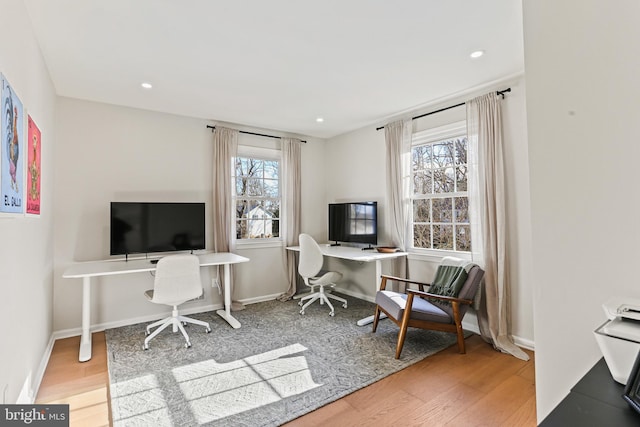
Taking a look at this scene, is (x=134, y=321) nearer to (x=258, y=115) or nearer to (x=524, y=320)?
(x=258, y=115)

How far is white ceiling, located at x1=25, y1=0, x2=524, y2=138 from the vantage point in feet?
6.41

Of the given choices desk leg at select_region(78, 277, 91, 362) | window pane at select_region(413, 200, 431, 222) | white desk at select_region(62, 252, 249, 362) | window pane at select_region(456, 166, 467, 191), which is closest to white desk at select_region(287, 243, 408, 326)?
window pane at select_region(413, 200, 431, 222)

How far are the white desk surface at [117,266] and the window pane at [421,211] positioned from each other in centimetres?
227

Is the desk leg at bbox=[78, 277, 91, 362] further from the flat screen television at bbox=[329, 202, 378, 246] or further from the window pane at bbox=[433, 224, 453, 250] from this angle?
the window pane at bbox=[433, 224, 453, 250]

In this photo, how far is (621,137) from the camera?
84 centimetres

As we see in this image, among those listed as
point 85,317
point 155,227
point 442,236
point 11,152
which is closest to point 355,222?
point 442,236

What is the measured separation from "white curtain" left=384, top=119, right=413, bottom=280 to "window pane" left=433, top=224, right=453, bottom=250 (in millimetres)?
359

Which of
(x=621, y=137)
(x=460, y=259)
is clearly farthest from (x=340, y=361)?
(x=621, y=137)

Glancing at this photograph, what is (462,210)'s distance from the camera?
347 cm

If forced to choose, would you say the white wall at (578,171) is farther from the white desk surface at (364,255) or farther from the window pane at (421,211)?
the window pane at (421,211)

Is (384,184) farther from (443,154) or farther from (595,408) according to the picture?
(595,408)

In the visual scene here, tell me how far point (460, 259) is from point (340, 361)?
164 centimetres

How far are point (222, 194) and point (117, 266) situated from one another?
148cm

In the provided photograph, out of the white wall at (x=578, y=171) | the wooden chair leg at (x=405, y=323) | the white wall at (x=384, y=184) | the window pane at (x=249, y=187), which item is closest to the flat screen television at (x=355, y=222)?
the white wall at (x=384, y=184)
